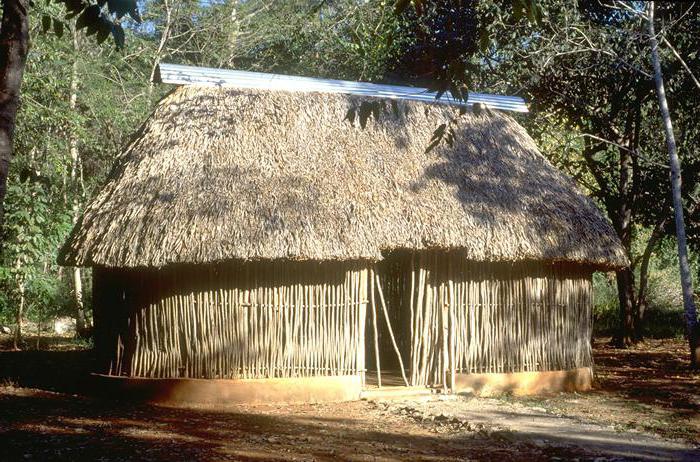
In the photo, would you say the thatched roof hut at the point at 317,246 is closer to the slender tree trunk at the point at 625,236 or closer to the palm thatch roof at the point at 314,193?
the palm thatch roof at the point at 314,193

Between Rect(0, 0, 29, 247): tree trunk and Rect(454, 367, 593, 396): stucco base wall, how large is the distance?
23.3ft

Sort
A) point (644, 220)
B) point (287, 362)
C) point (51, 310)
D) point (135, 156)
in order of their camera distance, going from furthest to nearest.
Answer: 1. point (51, 310)
2. point (644, 220)
3. point (135, 156)
4. point (287, 362)

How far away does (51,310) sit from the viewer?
57.4 feet

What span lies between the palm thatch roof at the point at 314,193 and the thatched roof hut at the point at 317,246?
0.07ft

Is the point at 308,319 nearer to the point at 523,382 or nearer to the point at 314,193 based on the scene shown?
the point at 314,193

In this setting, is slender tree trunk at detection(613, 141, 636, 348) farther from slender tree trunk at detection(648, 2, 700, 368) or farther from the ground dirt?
the ground dirt

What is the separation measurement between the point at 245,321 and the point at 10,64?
18.9 feet

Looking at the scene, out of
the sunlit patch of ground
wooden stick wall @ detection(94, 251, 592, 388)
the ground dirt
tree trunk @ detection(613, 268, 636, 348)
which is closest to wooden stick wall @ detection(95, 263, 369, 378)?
wooden stick wall @ detection(94, 251, 592, 388)

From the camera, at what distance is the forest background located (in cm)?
1264

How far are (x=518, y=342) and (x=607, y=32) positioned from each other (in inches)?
240

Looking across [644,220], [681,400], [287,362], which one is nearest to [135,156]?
[287,362]

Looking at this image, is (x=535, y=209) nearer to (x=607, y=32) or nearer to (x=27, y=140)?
(x=607, y=32)

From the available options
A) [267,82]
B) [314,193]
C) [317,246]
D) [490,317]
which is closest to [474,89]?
[267,82]

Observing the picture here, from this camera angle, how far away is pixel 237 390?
8703 millimetres
